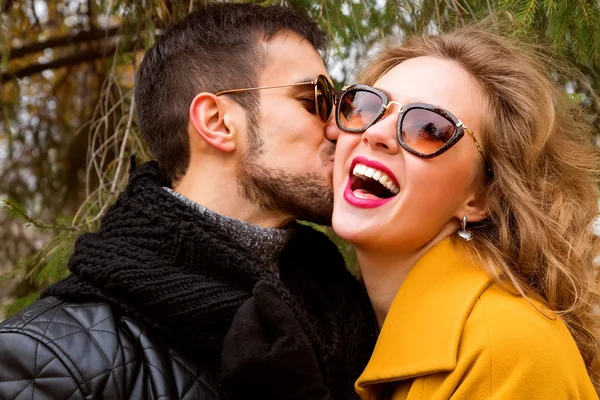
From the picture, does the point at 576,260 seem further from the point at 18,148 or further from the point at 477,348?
the point at 18,148

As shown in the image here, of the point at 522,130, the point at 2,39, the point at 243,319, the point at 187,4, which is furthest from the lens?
the point at 187,4

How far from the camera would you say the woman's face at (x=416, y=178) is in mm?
2102

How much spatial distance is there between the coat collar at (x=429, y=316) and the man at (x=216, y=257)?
0.19 meters

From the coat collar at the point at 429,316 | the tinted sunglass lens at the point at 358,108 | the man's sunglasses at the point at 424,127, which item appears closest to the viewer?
the coat collar at the point at 429,316

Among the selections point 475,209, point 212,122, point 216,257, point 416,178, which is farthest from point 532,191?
point 212,122

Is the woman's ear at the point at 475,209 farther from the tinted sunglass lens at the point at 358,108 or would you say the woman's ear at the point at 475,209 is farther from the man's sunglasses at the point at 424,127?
the tinted sunglass lens at the point at 358,108

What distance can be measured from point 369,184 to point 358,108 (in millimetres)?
244

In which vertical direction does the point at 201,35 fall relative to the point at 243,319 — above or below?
above

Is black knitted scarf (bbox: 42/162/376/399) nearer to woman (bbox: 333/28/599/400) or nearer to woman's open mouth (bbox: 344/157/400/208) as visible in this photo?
woman (bbox: 333/28/599/400)

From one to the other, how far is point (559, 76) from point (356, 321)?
1.17 meters

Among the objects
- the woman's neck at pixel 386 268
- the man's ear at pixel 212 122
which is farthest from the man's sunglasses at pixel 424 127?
the man's ear at pixel 212 122

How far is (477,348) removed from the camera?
1.85m

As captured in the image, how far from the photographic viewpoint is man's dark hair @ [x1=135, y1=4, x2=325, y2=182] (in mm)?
2584

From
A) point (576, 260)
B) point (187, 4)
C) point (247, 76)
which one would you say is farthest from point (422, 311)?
point (187, 4)
